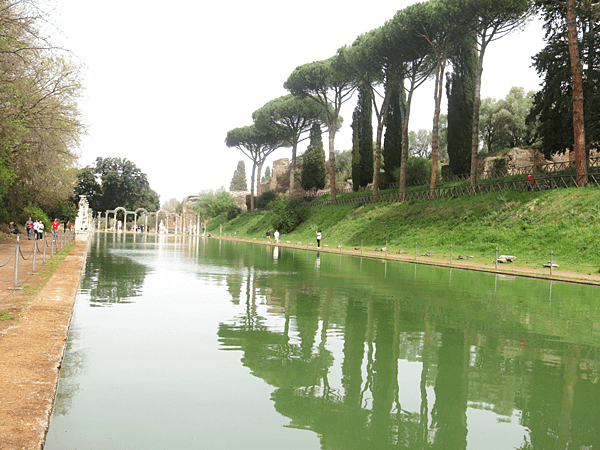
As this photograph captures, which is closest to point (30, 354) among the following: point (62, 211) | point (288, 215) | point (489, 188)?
point (489, 188)

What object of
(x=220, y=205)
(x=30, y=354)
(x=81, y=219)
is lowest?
(x=30, y=354)

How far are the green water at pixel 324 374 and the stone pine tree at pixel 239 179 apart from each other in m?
101

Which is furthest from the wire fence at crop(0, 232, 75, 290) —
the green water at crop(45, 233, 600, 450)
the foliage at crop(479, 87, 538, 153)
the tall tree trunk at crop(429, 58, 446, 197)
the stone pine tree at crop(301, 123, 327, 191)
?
the stone pine tree at crop(301, 123, 327, 191)

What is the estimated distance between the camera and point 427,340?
673cm

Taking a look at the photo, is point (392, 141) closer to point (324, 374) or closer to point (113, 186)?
point (324, 374)

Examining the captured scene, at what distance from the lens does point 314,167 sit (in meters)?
59.6

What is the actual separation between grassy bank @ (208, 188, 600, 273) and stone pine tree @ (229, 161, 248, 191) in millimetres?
72606

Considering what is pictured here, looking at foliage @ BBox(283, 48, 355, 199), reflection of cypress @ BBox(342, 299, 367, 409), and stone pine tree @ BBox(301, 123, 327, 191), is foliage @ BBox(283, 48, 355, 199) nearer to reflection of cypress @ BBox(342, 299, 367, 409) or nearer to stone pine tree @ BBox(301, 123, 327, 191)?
stone pine tree @ BBox(301, 123, 327, 191)

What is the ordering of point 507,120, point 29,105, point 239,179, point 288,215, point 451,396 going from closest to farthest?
point 451,396, point 29,105, point 507,120, point 288,215, point 239,179

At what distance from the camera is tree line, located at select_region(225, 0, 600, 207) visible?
29.3 meters

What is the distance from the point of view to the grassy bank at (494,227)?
67.7ft

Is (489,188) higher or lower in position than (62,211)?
higher

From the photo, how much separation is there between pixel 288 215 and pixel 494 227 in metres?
26.0

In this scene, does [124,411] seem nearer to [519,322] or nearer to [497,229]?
[519,322]
